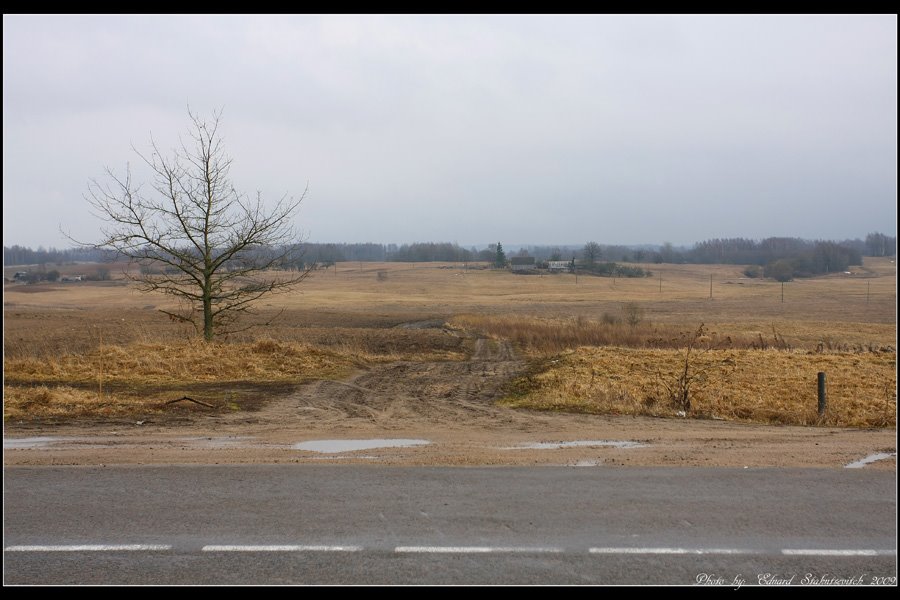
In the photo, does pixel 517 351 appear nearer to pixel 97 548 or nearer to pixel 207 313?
pixel 207 313

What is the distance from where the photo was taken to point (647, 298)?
94.2m

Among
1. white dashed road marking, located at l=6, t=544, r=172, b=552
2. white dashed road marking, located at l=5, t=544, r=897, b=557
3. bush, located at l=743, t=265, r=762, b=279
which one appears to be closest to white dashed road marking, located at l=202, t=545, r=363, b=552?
white dashed road marking, located at l=5, t=544, r=897, b=557

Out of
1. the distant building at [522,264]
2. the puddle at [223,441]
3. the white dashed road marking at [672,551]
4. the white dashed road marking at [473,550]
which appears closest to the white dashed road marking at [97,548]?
the white dashed road marking at [473,550]

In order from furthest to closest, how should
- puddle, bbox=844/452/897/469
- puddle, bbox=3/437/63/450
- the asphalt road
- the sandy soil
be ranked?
puddle, bbox=3/437/63/450 → the sandy soil → puddle, bbox=844/452/897/469 → the asphalt road

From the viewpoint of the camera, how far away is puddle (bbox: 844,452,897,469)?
29.9ft

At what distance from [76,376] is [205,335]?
615 centimetres

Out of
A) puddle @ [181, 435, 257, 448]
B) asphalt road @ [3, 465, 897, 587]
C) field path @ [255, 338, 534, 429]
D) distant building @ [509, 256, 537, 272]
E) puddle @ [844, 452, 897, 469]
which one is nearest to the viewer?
asphalt road @ [3, 465, 897, 587]

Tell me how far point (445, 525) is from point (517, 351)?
90.5ft

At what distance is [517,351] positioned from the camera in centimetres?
3431

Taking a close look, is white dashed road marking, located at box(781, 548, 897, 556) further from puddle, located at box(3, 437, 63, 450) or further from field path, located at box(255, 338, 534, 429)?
puddle, located at box(3, 437, 63, 450)

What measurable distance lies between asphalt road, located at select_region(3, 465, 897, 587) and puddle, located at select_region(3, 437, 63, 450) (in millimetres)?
1915

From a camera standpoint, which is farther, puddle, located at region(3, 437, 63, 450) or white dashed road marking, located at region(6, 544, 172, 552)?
puddle, located at region(3, 437, 63, 450)

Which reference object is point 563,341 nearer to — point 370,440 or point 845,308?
point 370,440

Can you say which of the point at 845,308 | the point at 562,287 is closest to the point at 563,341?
the point at 845,308
